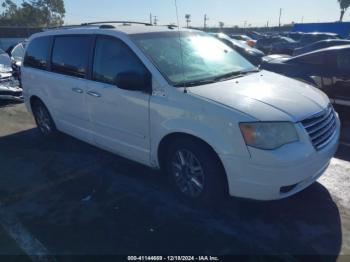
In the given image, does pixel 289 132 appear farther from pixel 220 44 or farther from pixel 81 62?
pixel 81 62


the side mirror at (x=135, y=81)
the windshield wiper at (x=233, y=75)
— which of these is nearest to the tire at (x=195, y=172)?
the side mirror at (x=135, y=81)

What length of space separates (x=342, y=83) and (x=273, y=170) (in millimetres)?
3667

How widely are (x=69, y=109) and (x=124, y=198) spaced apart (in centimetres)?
177

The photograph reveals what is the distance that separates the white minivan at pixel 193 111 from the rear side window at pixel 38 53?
352 mm

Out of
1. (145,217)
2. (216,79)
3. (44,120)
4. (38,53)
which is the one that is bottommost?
(145,217)

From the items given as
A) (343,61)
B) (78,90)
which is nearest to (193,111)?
(78,90)

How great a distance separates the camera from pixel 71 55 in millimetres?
4750

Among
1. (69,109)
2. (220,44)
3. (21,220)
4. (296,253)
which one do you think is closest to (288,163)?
(296,253)

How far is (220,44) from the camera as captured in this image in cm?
467

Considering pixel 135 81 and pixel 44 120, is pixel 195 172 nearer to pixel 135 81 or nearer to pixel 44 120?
pixel 135 81

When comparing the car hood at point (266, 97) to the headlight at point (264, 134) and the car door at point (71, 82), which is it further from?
the car door at point (71, 82)

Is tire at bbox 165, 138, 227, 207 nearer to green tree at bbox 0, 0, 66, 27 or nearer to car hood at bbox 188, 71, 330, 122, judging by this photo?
car hood at bbox 188, 71, 330, 122

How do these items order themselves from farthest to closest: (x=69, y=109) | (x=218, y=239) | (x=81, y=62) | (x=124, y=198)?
(x=69, y=109)
(x=81, y=62)
(x=124, y=198)
(x=218, y=239)

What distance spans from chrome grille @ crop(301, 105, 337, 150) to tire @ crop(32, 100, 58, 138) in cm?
404
